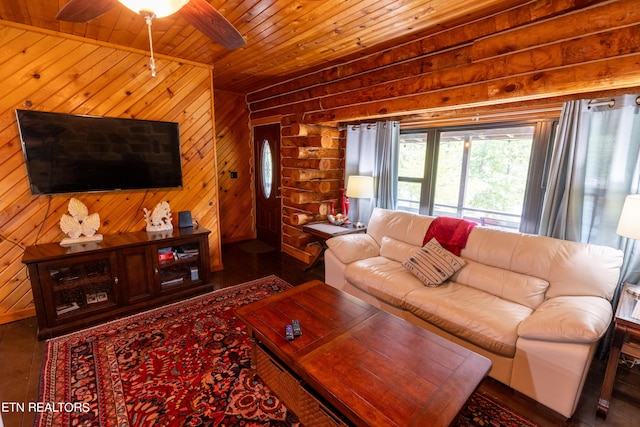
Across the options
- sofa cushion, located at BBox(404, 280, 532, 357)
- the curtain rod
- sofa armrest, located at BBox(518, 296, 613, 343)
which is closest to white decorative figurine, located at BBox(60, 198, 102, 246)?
sofa cushion, located at BBox(404, 280, 532, 357)

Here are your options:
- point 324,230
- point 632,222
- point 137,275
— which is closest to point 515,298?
point 632,222

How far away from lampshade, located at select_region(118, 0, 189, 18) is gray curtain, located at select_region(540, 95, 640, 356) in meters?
2.77

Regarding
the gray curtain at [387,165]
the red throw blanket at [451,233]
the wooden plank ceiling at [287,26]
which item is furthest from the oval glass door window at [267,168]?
the red throw blanket at [451,233]

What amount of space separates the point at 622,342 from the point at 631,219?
748mm

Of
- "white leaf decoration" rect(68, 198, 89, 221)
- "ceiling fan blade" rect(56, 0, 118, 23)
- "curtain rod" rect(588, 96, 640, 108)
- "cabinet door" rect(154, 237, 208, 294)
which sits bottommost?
"cabinet door" rect(154, 237, 208, 294)

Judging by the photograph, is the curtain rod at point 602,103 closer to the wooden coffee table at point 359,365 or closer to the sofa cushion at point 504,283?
the sofa cushion at point 504,283

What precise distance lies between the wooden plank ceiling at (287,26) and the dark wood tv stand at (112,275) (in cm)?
191

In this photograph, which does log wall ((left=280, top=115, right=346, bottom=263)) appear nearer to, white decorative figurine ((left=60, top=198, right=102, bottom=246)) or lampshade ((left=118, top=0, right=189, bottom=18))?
white decorative figurine ((left=60, top=198, right=102, bottom=246))

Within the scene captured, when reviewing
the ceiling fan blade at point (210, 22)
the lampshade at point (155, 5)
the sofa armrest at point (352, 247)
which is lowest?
the sofa armrest at point (352, 247)

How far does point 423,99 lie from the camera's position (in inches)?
105

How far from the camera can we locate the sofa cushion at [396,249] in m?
2.98

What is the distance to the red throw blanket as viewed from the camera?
2705 mm

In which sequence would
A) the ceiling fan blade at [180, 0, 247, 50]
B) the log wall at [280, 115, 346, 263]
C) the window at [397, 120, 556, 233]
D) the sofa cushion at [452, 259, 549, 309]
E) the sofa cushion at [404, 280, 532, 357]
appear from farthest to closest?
the log wall at [280, 115, 346, 263], the window at [397, 120, 556, 233], the sofa cushion at [452, 259, 549, 309], the sofa cushion at [404, 280, 532, 357], the ceiling fan blade at [180, 0, 247, 50]

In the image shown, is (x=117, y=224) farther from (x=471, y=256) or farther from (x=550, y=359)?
(x=550, y=359)
